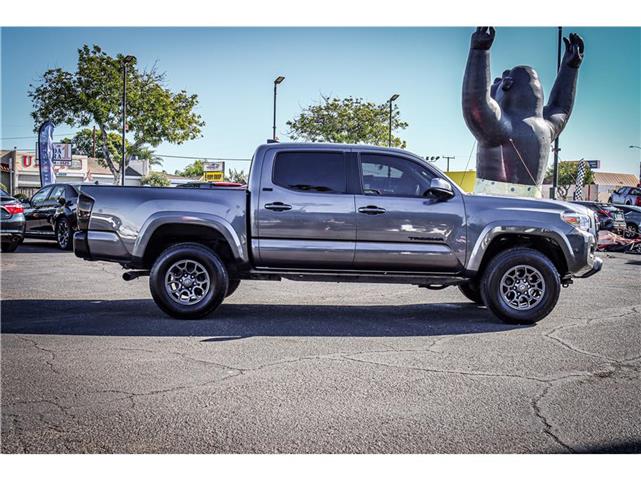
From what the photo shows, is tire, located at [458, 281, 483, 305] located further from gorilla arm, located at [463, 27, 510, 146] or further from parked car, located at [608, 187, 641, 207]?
parked car, located at [608, 187, 641, 207]

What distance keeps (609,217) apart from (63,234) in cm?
1802

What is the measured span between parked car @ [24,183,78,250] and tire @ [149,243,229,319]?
9.38 m

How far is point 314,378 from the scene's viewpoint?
5.10 m

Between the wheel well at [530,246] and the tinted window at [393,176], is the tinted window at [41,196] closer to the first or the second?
the tinted window at [393,176]

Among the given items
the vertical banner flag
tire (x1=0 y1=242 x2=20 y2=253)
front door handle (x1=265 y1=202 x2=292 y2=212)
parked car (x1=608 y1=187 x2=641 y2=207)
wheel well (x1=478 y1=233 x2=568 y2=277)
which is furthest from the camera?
parked car (x1=608 y1=187 x2=641 y2=207)

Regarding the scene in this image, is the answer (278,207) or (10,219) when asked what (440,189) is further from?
(10,219)

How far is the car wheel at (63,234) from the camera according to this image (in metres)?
16.3

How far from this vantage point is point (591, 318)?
26.6ft

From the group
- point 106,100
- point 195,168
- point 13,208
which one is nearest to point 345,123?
point 106,100

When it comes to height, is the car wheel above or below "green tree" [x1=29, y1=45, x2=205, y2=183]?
below

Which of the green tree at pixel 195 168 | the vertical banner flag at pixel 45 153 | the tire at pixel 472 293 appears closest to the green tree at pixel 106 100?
the vertical banner flag at pixel 45 153

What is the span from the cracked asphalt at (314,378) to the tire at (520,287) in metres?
0.19

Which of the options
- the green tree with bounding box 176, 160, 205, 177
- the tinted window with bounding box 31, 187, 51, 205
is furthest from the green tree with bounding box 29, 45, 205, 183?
the green tree with bounding box 176, 160, 205, 177

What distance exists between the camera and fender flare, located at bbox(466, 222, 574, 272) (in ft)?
24.7
